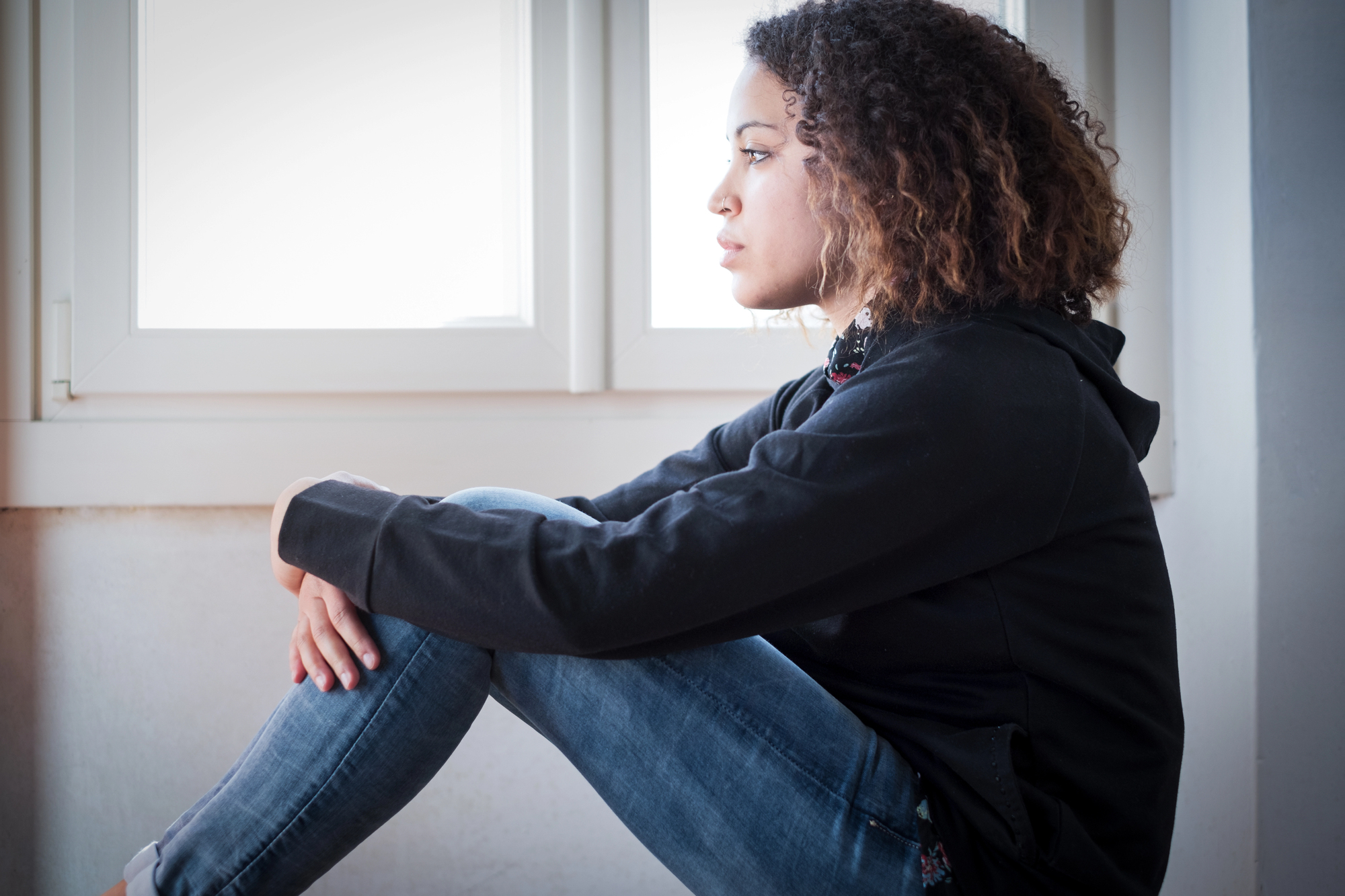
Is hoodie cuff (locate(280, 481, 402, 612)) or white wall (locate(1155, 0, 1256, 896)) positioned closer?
hoodie cuff (locate(280, 481, 402, 612))

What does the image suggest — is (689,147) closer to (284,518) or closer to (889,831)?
(284,518)

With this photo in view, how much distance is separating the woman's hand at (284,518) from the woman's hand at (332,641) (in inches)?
1.5

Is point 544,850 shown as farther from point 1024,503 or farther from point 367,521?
point 1024,503

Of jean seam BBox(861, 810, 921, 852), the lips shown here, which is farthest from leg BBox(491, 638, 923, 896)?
the lips

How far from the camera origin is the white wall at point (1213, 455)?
0.99m

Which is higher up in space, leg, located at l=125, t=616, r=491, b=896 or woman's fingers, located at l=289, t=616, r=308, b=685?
woman's fingers, located at l=289, t=616, r=308, b=685

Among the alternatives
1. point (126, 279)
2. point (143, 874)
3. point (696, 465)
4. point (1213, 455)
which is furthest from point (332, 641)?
point (1213, 455)

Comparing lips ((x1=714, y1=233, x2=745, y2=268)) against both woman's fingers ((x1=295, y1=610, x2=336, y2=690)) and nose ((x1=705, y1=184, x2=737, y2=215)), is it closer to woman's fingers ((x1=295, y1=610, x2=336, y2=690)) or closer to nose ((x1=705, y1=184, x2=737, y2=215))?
nose ((x1=705, y1=184, x2=737, y2=215))

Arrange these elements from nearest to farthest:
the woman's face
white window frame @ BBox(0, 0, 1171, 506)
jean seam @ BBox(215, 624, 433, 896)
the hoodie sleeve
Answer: the hoodie sleeve < jean seam @ BBox(215, 624, 433, 896) < the woman's face < white window frame @ BBox(0, 0, 1171, 506)

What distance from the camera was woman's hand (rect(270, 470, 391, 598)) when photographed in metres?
0.67

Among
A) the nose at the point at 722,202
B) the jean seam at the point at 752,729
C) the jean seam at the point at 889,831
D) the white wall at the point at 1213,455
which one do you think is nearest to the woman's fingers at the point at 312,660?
the jean seam at the point at 752,729

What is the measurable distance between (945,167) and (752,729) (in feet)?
1.57

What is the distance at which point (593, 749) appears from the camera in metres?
0.66

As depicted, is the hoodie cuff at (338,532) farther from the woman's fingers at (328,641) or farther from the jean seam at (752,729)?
the jean seam at (752,729)
